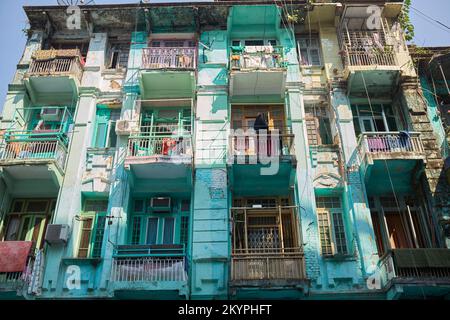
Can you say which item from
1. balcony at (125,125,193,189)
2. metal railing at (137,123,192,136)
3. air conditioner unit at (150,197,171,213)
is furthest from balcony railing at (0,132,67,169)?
air conditioner unit at (150,197,171,213)

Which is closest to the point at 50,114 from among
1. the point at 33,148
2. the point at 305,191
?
the point at 33,148

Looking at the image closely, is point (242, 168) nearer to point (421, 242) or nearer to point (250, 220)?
point (250, 220)

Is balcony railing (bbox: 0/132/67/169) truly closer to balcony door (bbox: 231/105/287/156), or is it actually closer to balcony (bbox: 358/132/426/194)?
balcony door (bbox: 231/105/287/156)

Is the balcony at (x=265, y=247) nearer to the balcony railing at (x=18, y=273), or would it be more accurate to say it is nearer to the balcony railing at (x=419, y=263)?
the balcony railing at (x=419, y=263)

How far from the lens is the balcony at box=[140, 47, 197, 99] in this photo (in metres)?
15.8

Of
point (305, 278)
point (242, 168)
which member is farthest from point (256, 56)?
point (305, 278)

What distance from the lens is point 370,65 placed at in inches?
618

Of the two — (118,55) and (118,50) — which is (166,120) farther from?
(118,50)

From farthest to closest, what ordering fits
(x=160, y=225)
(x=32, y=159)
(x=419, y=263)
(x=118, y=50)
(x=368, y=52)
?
(x=118, y=50), (x=368, y=52), (x=160, y=225), (x=32, y=159), (x=419, y=263)

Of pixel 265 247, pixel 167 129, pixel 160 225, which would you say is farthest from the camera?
pixel 167 129

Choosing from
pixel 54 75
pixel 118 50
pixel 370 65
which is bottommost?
pixel 54 75

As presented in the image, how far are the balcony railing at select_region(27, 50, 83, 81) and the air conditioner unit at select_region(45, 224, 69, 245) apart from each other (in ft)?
17.7

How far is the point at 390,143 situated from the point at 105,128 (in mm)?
9033

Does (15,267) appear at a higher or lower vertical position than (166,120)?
lower
